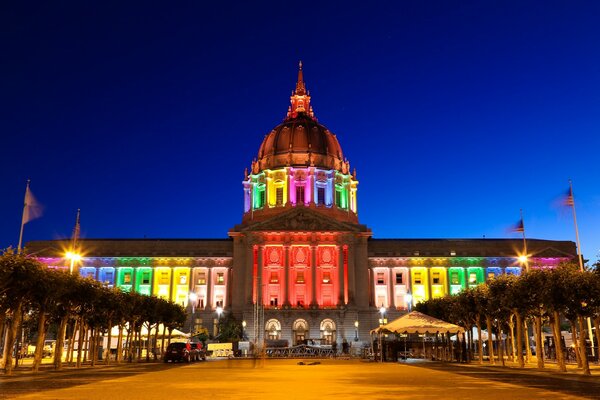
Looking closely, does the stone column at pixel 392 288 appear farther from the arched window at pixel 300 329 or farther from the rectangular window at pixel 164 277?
the rectangular window at pixel 164 277

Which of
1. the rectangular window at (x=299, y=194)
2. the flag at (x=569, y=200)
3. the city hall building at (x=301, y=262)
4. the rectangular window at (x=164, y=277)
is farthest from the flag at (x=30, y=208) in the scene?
the rectangular window at (x=299, y=194)

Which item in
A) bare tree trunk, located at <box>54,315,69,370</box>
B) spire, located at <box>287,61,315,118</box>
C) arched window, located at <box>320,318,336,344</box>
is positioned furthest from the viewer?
spire, located at <box>287,61,315,118</box>

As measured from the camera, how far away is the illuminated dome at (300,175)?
5408 inches

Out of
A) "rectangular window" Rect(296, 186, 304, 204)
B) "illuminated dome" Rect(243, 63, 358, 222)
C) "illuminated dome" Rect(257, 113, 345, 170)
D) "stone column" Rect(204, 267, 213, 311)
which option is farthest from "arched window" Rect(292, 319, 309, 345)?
"illuminated dome" Rect(257, 113, 345, 170)

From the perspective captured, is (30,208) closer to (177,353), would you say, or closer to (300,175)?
(177,353)

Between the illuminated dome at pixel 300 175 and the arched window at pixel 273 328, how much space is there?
88.9 ft

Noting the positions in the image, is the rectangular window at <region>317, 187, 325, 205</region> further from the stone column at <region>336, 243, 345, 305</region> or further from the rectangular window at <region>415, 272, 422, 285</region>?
the rectangular window at <region>415, 272, 422, 285</region>

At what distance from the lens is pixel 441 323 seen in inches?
2199

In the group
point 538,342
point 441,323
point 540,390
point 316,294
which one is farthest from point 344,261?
point 540,390

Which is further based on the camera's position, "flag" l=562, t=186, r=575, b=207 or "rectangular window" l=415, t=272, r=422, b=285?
"rectangular window" l=415, t=272, r=422, b=285

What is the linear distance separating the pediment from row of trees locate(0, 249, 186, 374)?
148 feet

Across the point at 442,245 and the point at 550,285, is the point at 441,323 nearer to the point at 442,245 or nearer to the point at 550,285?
the point at 550,285

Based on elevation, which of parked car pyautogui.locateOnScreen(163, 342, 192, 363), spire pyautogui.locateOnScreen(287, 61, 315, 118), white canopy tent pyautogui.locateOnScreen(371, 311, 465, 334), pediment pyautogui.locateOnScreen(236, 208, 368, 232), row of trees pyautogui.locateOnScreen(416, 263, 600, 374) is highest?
spire pyautogui.locateOnScreen(287, 61, 315, 118)

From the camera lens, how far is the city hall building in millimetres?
115688
